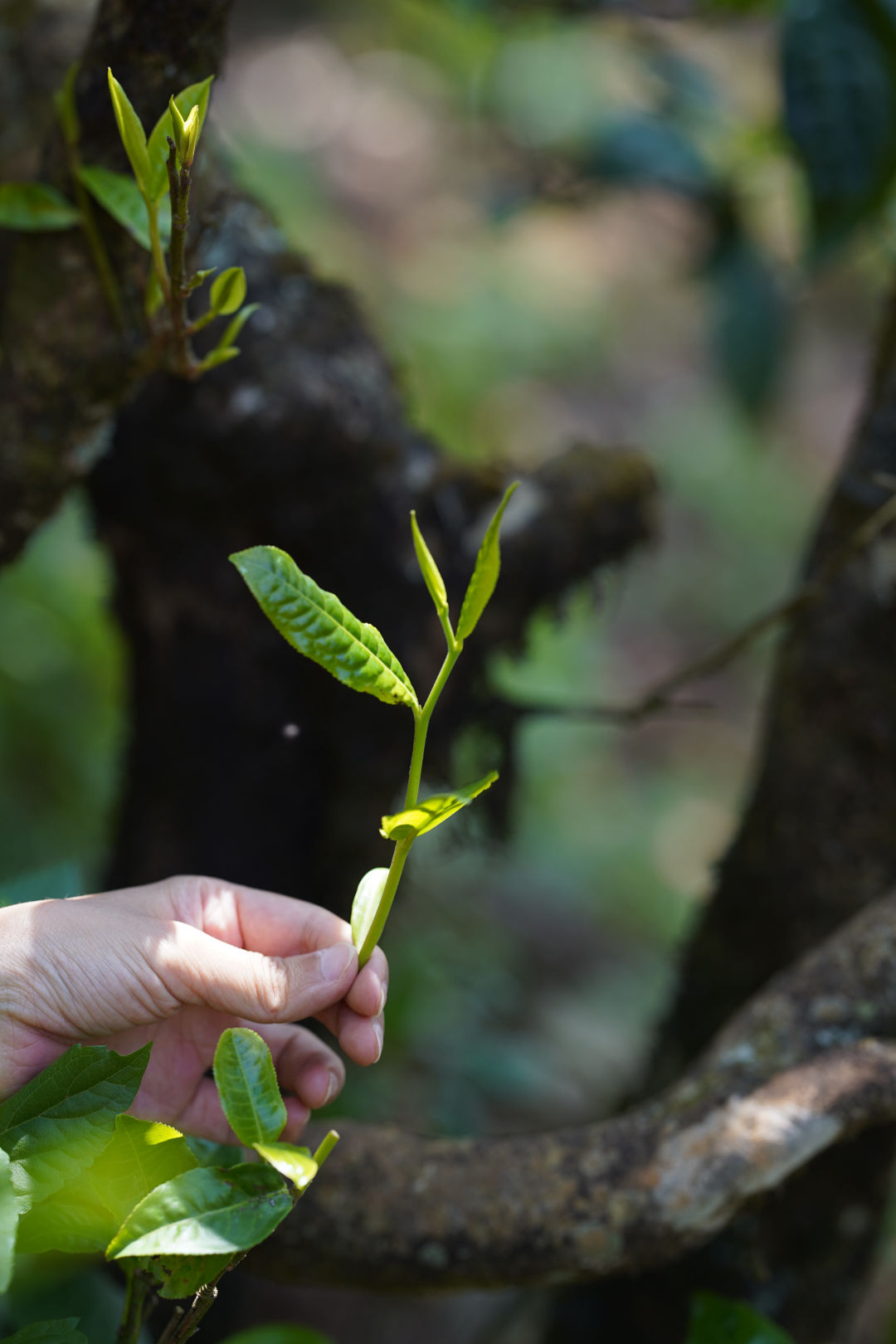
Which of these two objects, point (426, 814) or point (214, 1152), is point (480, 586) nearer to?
point (426, 814)

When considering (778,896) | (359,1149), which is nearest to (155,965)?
(359,1149)

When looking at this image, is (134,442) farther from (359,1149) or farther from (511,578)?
(359,1149)

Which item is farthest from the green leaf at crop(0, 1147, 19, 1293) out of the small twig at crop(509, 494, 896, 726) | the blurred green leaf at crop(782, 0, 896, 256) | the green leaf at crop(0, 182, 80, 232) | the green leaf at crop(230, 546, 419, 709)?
the blurred green leaf at crop(782, 0, 896, 256)

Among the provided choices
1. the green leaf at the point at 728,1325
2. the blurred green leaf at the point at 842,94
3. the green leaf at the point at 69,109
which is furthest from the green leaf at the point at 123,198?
the green leaf at the point at 728,1325

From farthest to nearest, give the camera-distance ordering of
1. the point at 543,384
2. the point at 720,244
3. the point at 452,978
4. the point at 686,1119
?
the point at 543,384 → the point at 452,978 → the point at 720,244 → the point at 686,1119

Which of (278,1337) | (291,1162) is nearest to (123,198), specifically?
(291,1162)

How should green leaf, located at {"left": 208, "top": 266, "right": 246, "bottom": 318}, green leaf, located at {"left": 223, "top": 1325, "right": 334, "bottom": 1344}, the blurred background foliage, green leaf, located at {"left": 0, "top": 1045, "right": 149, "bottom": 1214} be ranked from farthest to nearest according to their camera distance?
the blurred background foliage, green leaf, located at {"left": 223, "top": 1325, "right": 334, "bottom": 1344}, green leaf, located at {"left": 208, "top": 266, "right": 246, "bottom": 318}, green leaf, located at {"left": 0, "top": 1045, "right": 149, "bottom": 1214}

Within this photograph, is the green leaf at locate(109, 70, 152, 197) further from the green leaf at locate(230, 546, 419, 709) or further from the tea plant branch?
the tea plant branch
